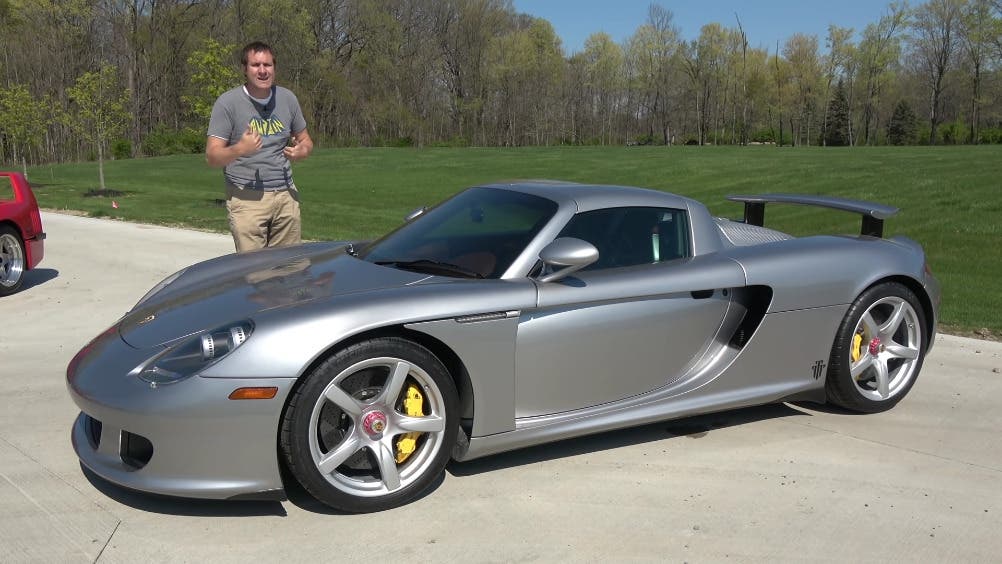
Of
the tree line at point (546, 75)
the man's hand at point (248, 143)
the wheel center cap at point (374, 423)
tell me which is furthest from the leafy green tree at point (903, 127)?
the wheel center cap at point (374, 423)

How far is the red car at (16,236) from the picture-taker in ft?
26.1

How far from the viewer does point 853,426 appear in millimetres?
4566

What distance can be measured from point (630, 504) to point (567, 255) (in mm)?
1045

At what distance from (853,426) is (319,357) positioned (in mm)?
2883

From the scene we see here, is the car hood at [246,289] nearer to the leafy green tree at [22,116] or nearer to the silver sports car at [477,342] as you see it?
the silver sports car at [477,342]

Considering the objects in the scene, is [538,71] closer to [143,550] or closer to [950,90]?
[950,90]

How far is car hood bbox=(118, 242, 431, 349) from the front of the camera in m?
3.52

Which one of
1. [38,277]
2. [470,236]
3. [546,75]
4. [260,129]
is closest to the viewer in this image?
[470,236]

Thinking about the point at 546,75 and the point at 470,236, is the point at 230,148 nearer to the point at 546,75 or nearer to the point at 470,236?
the point at 470,236

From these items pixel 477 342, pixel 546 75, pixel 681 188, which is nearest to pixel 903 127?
pixel 546 75

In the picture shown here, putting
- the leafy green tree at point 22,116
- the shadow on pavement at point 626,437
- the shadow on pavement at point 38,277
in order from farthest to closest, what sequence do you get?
1. the leafy green tree at point 22,116
2. the shadow on pavement at point 38,277
3. the shadow on pavement at point 626,437

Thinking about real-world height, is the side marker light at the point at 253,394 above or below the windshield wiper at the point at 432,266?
below

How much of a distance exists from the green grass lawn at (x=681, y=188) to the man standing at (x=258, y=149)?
5.12 m

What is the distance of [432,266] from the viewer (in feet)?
13.0
